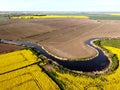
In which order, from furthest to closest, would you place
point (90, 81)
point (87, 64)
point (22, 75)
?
1. point (87, 64)
2. point (22, 75)
3. point (90, 81)

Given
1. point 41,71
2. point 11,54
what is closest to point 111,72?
point 41,71

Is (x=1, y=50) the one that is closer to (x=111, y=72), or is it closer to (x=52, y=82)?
(x=52, y=82)

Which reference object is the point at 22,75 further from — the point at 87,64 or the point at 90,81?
the point at 87,64

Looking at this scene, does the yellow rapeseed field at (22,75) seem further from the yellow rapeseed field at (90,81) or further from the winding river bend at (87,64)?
the winding river bend at (87,64)

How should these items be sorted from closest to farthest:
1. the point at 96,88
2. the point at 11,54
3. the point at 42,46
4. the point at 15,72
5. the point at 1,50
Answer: the point at 96,88 → the point at 15,72 → the point at 11,54 → the point at 1,50 → the point at 42,46

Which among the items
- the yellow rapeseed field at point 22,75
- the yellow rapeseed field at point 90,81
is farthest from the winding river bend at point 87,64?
the yellow rapeseed field at point 22,75

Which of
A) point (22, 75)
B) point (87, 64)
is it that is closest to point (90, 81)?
point (87, 64)
